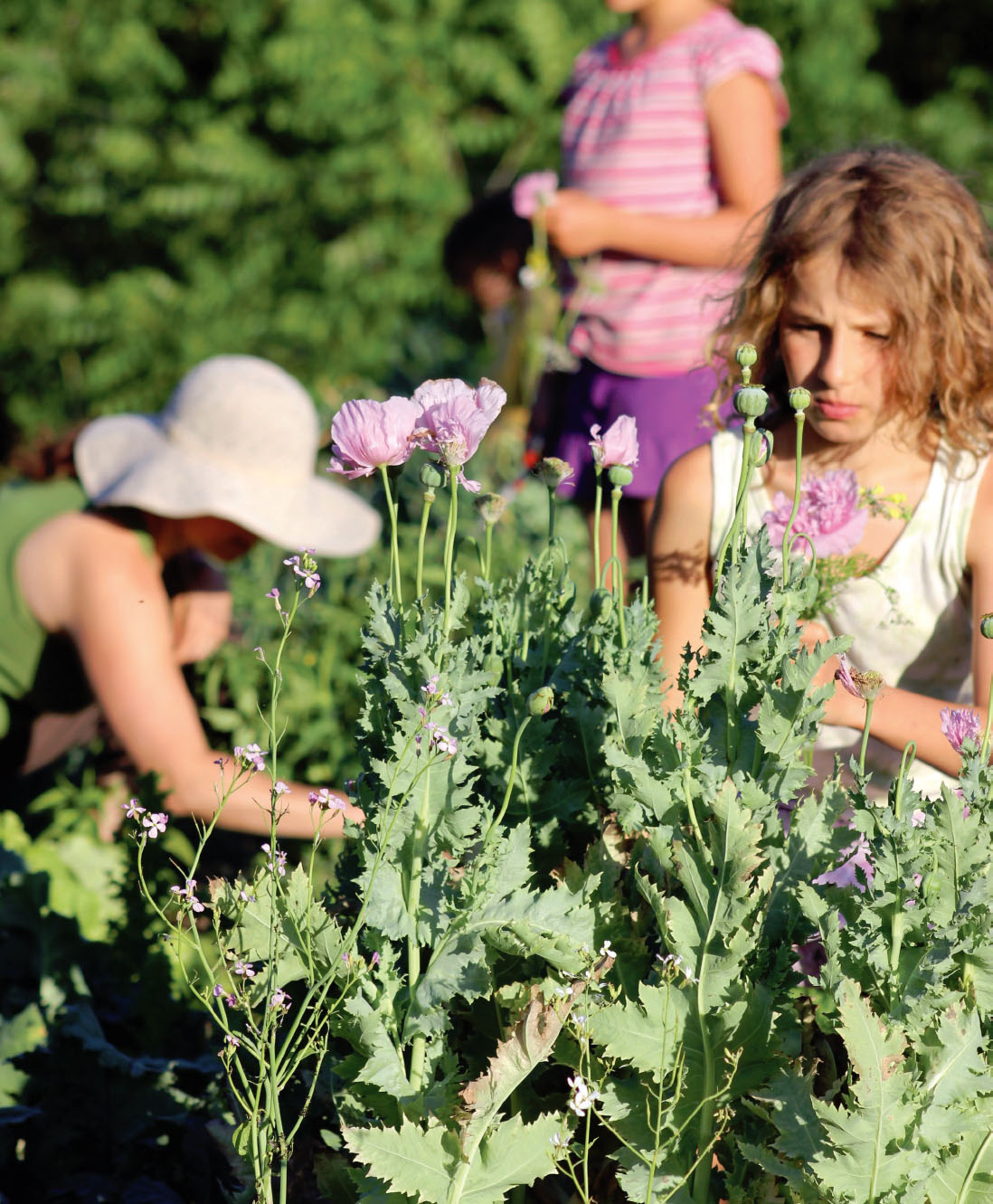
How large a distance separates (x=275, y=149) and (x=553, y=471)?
6.65 m

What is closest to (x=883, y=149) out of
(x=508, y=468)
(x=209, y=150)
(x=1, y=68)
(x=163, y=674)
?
(x=163, y=674)

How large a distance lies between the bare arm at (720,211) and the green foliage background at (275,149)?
4.00 m

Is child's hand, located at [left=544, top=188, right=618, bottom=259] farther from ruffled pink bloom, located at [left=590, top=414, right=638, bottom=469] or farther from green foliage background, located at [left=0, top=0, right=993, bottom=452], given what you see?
green foliage background, located at [left=0, top=0, right=993, bottom=452]

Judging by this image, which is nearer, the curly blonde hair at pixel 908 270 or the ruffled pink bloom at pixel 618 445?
the ruffled pink bloom at pixel 618 445

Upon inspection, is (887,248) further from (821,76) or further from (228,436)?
(821,76)

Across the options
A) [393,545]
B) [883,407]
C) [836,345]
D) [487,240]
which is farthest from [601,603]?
[487,240]

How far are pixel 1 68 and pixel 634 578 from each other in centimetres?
527

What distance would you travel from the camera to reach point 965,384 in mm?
1805

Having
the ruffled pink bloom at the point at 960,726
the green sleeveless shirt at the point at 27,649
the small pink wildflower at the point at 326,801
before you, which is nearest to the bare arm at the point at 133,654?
the green sleeveless shirt at the point at 27,649

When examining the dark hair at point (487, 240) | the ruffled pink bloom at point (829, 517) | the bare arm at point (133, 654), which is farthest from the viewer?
the dark hair at point (487, 240)

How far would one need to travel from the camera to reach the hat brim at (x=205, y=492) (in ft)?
7.97

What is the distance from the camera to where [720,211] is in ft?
8.93

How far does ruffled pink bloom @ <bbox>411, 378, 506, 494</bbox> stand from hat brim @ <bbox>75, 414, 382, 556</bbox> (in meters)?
1.30

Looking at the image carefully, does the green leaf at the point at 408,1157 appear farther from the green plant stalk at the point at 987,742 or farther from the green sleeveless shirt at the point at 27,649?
the green sleeveless shirt at the point at 27,649
